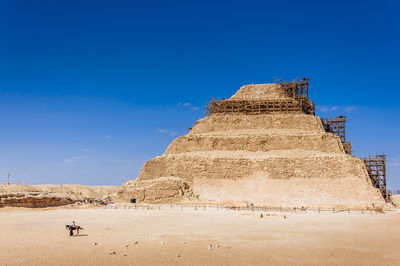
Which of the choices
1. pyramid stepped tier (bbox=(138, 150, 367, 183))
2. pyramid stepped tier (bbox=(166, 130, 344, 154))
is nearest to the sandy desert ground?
pyramid stepped tier (bbox=(138, 150, 367, 183))

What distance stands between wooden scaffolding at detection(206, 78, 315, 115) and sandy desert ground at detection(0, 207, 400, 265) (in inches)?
1484

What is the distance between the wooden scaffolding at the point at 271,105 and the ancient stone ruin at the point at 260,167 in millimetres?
216

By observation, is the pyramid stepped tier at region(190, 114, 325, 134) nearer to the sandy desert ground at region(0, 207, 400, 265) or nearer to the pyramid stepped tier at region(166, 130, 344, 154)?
the pyramid stepped tier at region(166, 130, 344, 154)

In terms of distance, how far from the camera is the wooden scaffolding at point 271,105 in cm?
5919

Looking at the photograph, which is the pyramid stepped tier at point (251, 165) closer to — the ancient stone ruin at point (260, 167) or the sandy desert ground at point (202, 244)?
the ancient stone ruin at point (260, 167)

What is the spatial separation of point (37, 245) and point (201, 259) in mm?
6760

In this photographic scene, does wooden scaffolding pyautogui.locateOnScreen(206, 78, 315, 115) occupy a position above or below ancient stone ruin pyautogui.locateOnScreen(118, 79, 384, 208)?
above

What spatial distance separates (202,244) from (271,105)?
46.6 m

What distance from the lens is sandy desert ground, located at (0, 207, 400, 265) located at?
41.2 feet

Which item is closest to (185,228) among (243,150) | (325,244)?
(325,244)

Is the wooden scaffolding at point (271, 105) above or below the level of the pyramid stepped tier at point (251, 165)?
above

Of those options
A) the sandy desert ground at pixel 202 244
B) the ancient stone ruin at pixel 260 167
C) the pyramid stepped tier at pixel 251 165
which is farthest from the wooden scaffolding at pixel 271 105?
the sandy desert ground at pixel 202 244

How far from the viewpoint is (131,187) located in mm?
45688

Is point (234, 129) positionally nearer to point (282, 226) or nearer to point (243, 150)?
point (243, 150)
